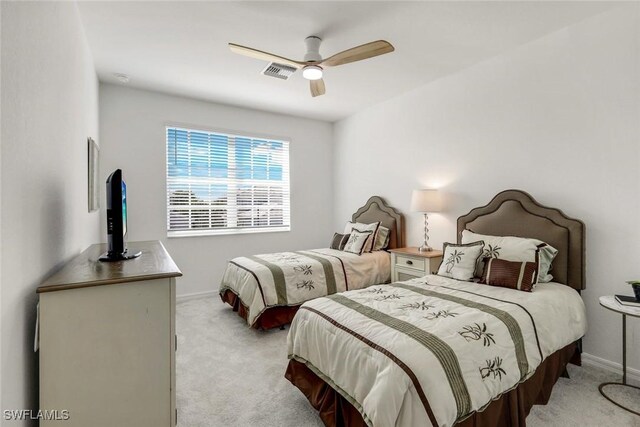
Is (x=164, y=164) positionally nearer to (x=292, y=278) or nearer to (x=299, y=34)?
(x=292, y=278)

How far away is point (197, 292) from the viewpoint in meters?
4.31

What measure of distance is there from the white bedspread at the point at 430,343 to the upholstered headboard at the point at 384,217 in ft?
6.02

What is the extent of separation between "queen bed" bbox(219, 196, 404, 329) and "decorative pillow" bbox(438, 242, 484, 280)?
112cm

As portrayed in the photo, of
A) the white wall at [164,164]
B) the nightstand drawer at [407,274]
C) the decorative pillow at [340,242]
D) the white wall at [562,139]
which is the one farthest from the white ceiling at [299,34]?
the nightstand drawer at [407,274]

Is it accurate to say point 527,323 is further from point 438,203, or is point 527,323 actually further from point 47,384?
point 47,384

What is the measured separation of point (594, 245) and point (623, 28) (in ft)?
5.42

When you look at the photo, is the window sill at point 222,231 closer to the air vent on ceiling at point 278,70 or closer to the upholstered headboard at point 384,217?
the upholstered headboard at point 384,217

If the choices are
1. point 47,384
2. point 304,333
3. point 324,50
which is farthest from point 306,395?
point 324,50

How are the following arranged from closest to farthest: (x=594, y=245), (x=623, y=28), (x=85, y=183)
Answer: (x=623, y=28), (x=594, y=245), (x=85, y=183)

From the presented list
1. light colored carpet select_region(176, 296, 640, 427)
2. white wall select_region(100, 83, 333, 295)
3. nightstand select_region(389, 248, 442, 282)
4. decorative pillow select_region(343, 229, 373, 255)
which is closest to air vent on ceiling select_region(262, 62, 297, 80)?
white wall select_region(100, 83, 333, 295)

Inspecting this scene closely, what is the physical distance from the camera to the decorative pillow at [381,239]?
4203 millimetres

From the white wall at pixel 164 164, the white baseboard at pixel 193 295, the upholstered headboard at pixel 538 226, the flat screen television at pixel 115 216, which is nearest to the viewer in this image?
the flat screen television at pixel 115 216

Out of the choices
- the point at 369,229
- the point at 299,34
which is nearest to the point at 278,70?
the point at 299,34

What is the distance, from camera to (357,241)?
4.10m
